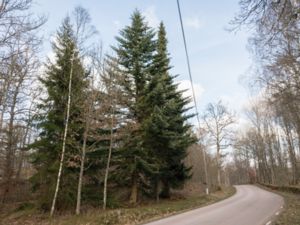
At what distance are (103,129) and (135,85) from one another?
5260 mm

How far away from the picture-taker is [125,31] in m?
22.7

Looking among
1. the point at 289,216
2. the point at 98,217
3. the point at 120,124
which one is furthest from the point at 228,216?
the point at 120,124

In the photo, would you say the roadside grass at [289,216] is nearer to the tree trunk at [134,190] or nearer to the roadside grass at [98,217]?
the roadside grass at [98,217]

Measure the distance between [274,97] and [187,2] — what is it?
11.1m

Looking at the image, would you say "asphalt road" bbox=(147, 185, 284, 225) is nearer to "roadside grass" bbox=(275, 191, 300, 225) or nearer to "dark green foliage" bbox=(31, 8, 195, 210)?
"roadside grass" bbox=(275, 191, 300, 225)

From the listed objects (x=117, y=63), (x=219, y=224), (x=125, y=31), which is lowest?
(x=219, y=224)

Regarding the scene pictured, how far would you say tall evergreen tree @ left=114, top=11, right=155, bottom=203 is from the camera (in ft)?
64.0

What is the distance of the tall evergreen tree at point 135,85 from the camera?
19.5 meters

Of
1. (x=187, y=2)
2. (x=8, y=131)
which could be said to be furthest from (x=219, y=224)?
(x=8, y=131)

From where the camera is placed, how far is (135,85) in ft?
71.6

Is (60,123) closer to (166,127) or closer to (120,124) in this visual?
(120,124)

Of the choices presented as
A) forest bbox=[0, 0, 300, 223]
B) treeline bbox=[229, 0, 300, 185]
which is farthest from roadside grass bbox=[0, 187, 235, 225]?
treeline bbox=[229, 0, 300, 185]

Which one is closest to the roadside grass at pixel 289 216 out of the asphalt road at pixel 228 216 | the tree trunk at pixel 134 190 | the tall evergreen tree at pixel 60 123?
the asphalt road at pixel 228 216

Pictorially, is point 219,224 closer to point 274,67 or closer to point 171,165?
point 274,67
